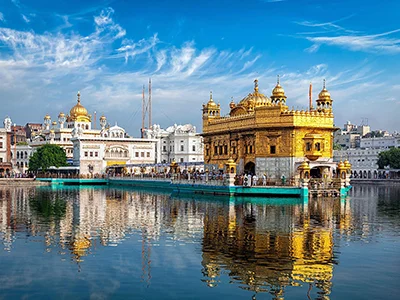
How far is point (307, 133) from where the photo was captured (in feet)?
140

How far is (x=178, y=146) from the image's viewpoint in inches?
3302

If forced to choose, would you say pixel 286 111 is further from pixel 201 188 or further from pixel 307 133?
pixel 201 188

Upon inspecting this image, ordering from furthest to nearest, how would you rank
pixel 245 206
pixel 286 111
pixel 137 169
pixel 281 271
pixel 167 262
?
1. pixel 137 169
2. pixel 286 111
3. pixel 245 206
4. pixel 167 262
5. pixel 281 271

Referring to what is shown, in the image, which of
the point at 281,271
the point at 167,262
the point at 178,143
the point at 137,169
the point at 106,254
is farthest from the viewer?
the point at 178,143

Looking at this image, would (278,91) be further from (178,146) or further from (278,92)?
(178,146)

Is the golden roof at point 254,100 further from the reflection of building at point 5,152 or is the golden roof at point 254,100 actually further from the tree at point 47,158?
the reflection of building at point 5,152

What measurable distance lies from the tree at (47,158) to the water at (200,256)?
4920 centimetres

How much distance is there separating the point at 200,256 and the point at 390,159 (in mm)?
71179

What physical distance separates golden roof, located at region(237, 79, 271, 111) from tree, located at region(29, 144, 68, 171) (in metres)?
32.1

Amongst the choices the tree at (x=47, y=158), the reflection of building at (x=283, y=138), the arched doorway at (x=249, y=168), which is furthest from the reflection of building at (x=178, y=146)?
the reflection of building at (x=283, y=138)

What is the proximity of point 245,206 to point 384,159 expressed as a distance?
56812mm

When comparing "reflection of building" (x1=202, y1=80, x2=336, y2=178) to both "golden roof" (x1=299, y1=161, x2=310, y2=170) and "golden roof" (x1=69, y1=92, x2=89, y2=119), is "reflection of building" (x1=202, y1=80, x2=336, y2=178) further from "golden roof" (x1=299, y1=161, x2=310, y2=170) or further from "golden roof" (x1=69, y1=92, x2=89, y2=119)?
"golden roof" (x1=69, y1=92, x2=89, y2=119)

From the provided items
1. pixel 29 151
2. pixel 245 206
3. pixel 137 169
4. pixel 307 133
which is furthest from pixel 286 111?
pixel 29 151

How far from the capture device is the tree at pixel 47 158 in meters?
73.1
